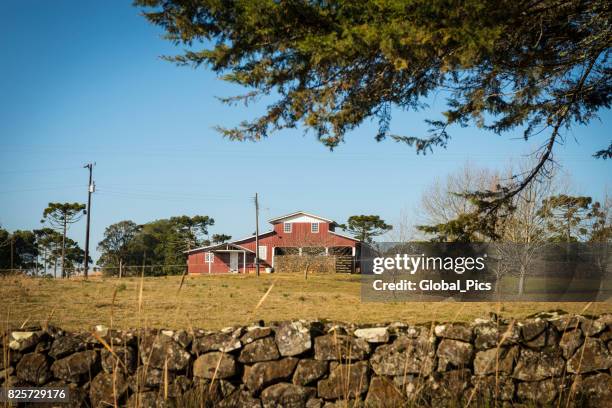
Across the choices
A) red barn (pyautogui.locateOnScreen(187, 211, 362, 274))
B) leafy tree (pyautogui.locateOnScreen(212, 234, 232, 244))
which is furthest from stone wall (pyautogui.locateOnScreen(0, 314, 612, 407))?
leafy tree (pyautogui.locateOnScreen(212, 234, 232, 244))

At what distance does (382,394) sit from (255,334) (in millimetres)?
1466

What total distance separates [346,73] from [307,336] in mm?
3635

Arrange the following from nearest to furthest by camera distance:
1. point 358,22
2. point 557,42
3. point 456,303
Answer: point 358,22
point 557,42
point 456,303

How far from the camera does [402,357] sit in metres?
5.47

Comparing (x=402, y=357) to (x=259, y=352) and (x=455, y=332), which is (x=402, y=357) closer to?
(x=455, y=332)

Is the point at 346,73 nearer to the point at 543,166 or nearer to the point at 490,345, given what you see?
the point at 490,345

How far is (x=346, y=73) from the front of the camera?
7215 mm

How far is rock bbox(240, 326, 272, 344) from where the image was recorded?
5.66 metres

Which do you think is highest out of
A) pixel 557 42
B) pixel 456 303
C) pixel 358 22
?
pixel 557 42

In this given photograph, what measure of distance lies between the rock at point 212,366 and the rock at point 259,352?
12cm

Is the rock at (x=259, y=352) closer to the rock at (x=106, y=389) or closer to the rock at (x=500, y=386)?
the rock at (x=106, y=389)

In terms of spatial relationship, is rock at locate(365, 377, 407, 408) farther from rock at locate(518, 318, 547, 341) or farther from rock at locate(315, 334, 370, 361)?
rock at locate(518, 318, 547, 341)

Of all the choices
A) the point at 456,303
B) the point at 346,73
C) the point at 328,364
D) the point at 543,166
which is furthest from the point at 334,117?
the point at 456,303

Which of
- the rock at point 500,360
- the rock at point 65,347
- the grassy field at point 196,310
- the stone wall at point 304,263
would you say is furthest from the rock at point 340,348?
the stone wall at point 304,263
